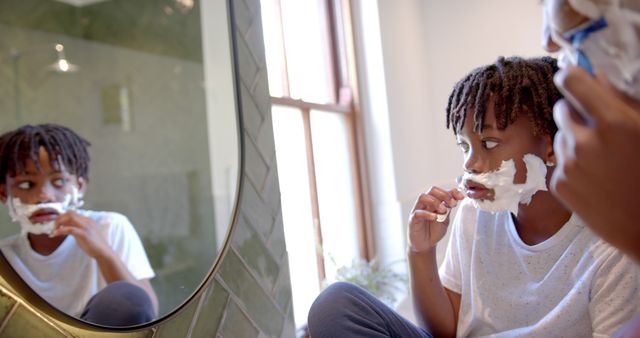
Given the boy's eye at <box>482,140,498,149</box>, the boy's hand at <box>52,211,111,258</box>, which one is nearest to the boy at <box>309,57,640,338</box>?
the boy's eye at <box>482,140,498,149</box>

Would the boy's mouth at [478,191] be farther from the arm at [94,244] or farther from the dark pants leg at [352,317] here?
the arm at [94,244]

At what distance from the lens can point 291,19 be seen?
1.63 metres

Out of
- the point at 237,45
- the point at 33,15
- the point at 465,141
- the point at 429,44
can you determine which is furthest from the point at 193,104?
the point at 429,44

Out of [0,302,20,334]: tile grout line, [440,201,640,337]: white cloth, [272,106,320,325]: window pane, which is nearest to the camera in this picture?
[0,302,20,334]: tile grout line

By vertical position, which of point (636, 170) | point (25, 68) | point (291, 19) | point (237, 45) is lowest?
point (636, 170)

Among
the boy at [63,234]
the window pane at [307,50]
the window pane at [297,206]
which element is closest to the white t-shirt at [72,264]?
the boy at [63,234]

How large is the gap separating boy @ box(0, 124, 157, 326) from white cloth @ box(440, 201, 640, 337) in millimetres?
553

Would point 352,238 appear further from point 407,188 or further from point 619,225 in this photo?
point 619,225

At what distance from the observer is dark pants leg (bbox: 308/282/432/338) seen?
0.82 meters

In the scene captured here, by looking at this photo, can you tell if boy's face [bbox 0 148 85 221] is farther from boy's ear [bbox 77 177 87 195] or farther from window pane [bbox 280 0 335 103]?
window pane [bbox 280 0 335 103]

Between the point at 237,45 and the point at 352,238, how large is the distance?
1.11 m

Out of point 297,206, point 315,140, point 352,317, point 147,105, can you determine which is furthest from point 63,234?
point 315,140

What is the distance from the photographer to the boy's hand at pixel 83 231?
2.00ft

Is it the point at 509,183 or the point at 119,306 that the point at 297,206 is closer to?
the point at 509,183
